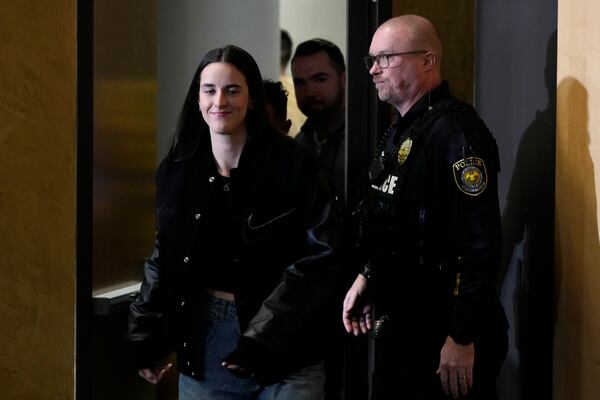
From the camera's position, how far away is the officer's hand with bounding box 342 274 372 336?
1.75 m

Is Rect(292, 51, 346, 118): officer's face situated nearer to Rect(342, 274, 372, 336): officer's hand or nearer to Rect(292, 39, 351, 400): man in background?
Rect(292, 39, 351, 400): man in background

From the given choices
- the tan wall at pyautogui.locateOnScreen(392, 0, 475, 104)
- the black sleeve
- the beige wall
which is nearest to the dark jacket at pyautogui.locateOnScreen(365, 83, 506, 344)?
the black sleeve

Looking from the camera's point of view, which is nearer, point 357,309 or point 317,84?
point 357,309

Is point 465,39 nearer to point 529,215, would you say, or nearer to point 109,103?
point 529,215

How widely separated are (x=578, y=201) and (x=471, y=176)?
13.7 inches

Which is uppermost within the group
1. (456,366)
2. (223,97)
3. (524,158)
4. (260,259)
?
(223,97)

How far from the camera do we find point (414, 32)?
1.70 m

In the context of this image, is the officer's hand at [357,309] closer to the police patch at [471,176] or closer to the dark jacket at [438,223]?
the dark jacket at [438,223]

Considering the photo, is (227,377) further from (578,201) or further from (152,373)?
(578,201)

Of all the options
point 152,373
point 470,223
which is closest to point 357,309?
point 470,223

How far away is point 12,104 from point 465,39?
1.31 metres

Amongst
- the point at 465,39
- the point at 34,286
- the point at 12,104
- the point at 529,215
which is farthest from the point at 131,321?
the point at 465,39

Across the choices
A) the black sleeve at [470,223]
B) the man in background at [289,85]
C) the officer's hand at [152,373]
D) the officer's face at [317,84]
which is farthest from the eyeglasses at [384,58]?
the man in background at [289,85]

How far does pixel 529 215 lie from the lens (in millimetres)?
2055
